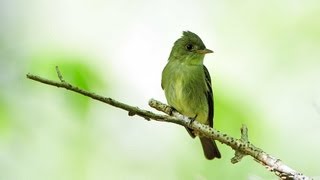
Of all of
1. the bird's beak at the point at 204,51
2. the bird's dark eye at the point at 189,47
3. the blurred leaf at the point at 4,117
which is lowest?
the blurred leaf at the point at 4,117

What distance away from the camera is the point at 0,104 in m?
4.60

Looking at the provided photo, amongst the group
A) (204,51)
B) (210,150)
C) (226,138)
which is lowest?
(226,138)

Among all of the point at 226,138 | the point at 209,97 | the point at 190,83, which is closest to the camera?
the point at 226,138

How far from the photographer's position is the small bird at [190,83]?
4.29 meters

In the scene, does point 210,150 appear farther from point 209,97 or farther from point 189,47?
point 189,47

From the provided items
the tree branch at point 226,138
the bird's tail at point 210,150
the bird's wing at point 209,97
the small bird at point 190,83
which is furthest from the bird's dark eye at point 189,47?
the tree branch at point 226,138

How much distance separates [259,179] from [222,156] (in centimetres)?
182

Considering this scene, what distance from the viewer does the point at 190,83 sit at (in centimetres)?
434

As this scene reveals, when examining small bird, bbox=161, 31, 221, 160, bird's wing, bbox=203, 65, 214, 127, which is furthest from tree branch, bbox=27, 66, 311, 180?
bird's wing, bbox=203, 65, 214, 127

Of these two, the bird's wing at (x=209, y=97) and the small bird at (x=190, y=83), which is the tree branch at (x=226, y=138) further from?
the bird's wing at (x=209, y=97)

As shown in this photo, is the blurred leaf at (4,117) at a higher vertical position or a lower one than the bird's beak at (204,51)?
lower

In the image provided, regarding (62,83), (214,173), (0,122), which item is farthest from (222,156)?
(62,83)

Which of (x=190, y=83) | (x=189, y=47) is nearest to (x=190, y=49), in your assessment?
(x=189, y=47)

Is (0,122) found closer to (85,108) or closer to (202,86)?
(85,108)
